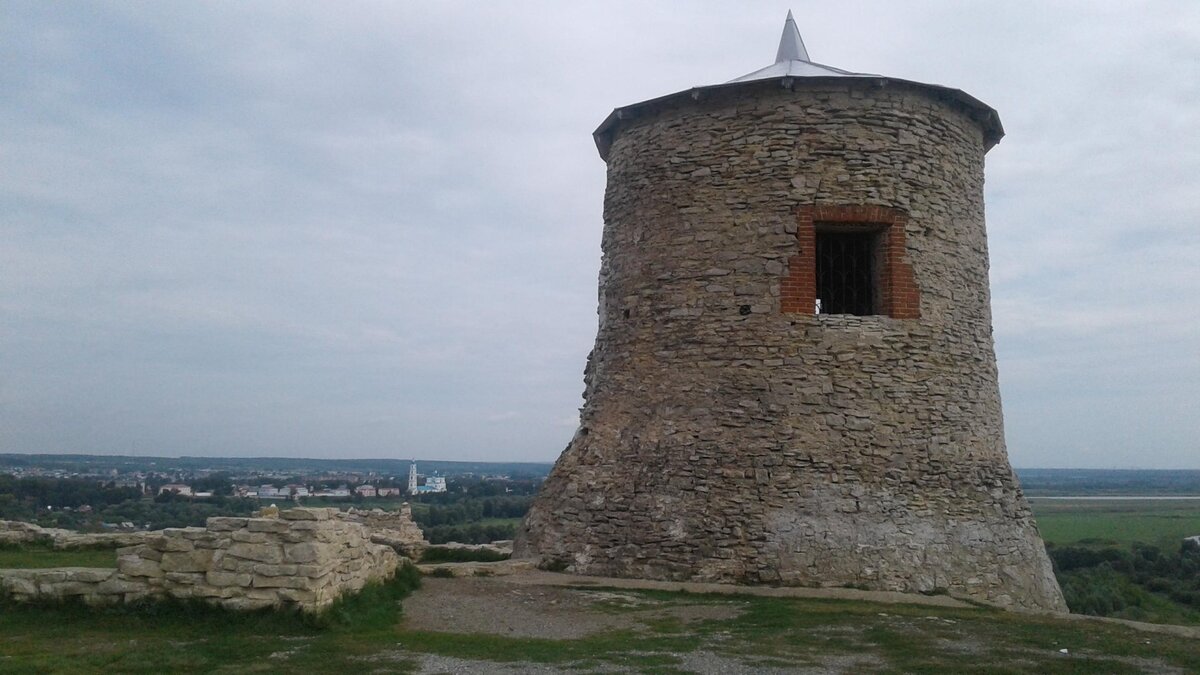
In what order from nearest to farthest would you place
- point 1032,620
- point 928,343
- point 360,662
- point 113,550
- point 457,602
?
point 360,662 → point 1032,620 → point 457,602 → point 928,343 → point 113,550

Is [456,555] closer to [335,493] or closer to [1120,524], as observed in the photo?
[335,493]

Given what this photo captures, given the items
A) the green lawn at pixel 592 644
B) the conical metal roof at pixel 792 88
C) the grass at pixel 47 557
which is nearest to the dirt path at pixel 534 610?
the green lawn at pixel 592 644

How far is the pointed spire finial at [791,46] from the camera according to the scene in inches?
506

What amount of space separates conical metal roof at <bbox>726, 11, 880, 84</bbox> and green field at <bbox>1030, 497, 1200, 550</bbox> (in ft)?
91.7

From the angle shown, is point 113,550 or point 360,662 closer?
point 360,662

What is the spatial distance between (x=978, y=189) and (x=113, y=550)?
12.1m

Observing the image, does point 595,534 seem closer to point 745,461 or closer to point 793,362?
point 745,461

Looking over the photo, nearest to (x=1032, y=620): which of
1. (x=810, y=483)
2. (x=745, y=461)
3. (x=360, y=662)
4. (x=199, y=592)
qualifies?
(x=810, y=483)

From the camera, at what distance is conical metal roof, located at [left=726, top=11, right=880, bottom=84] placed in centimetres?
1080

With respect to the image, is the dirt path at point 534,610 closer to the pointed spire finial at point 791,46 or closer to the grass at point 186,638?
the grass at point 186,638

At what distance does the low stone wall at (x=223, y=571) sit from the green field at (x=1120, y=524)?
3392 centimetres

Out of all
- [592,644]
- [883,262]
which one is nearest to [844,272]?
[883,262]

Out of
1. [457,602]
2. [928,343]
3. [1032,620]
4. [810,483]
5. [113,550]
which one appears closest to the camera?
[1032,620]

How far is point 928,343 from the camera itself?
1012 cm
